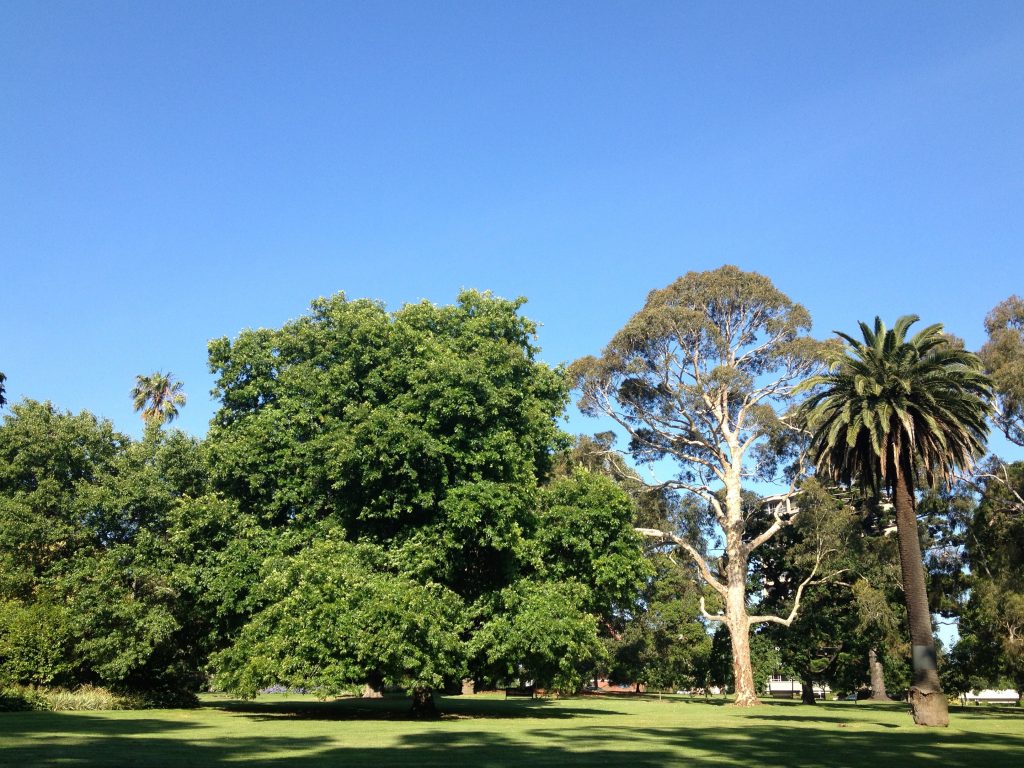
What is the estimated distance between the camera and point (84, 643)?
3612cm

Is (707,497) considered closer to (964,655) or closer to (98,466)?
(964,655)

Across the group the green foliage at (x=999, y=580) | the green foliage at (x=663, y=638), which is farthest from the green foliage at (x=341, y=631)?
the green foliage at (x=663, y=638)

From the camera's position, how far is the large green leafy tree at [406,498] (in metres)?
31.7

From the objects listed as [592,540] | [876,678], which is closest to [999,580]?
[592,540]

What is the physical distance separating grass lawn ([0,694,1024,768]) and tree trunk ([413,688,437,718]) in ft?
4.68

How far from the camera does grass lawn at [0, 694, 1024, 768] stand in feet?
55.5

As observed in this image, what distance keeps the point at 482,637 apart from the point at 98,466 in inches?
904

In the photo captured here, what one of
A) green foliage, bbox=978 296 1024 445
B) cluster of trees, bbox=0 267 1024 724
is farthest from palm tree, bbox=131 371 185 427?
green foliage, bbox=978 296 1024 445

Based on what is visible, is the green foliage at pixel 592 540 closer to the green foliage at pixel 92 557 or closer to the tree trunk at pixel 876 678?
the green foliage at pixel 92 557

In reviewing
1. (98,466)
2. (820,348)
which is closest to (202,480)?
(98,466)

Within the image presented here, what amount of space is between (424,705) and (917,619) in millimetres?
21048

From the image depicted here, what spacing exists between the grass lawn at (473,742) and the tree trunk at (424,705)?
1.43 m

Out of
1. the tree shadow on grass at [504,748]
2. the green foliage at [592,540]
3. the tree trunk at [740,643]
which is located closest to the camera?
the tree shadow on grass at [504,748]

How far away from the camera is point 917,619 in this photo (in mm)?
33250
